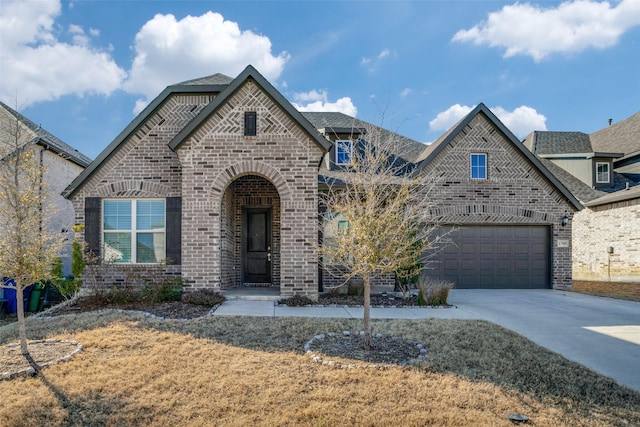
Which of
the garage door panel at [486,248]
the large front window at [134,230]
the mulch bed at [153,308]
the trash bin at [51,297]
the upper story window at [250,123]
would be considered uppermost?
the upper story window at [250,123]

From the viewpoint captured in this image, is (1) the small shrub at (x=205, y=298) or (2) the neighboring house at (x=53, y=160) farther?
(2) the neighboring house at (x=53, y=160)

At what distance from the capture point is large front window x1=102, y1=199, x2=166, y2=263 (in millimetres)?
10695

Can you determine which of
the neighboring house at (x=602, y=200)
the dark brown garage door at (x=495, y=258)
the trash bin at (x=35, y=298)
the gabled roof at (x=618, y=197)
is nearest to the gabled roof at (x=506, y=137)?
the dark brown garage door at (x=495, y=258)

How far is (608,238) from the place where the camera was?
17094 mm

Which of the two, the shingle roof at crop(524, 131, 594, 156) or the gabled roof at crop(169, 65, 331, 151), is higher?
the shingle roof at crop(524, 131, 594, 156)

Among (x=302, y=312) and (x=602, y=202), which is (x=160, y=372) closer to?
(x=302, y=312)

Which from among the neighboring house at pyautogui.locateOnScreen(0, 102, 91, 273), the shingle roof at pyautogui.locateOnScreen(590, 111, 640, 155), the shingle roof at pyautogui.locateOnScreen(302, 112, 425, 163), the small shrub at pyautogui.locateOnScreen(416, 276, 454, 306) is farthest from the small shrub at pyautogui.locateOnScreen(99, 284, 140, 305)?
the shingle roof at pyautogui.locateOnScreen(590, 111, 640, 155)

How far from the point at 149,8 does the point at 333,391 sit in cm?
1033

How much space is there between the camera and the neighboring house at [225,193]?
388 inches

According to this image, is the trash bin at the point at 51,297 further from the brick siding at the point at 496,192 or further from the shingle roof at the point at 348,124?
the brick siding at the point at 496,192

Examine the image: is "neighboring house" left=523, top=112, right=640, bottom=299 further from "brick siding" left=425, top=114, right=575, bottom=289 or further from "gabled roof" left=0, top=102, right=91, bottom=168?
"gabled roof" left=0, top=102, right=91, bottom=168

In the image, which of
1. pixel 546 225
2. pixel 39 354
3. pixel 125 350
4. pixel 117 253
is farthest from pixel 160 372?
pixel 546 225

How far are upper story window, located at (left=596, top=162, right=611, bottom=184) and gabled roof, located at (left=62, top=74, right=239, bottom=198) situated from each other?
16.5 meters

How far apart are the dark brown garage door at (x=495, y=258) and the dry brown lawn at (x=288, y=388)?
24.6 feet
